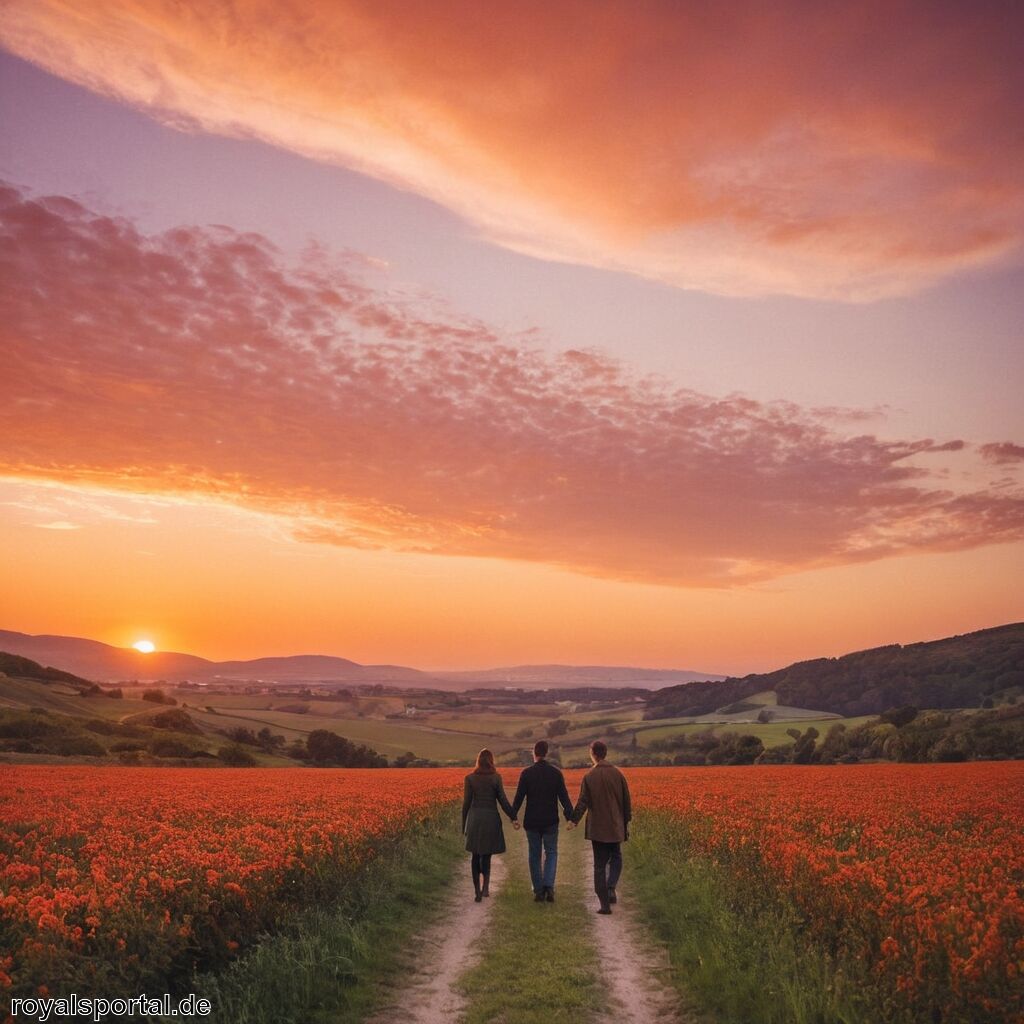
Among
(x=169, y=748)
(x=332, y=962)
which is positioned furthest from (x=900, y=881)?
(x=169, y=748)

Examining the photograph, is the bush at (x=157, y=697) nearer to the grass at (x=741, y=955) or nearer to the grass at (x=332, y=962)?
the grass at (x=332, y=962)

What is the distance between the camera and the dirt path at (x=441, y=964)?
326 inches

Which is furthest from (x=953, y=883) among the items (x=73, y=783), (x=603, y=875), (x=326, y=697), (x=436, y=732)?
(x=326, y=697)

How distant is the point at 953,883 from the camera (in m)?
9.12

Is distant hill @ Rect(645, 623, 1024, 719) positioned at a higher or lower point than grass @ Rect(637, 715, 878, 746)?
higher

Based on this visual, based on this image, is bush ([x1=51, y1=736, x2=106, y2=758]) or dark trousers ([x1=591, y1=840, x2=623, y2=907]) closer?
dark trousers ([x1=591, y1=840, x2=623, y2=907])

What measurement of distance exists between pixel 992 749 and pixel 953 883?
63.2 m

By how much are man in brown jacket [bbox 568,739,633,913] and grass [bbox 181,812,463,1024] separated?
2869mm

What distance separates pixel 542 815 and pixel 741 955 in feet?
16.9

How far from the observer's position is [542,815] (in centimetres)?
1385

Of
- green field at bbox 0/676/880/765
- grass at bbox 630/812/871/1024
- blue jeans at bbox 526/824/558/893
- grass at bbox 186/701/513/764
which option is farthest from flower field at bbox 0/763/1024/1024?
grass at bbox 186/701/513/764

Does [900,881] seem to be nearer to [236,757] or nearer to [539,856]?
[539,856]

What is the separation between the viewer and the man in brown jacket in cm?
1320

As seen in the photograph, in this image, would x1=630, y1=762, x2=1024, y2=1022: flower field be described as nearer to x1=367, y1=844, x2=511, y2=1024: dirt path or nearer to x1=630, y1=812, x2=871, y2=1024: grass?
x1=630, y1=812, x2=871, y2=1024: grass
